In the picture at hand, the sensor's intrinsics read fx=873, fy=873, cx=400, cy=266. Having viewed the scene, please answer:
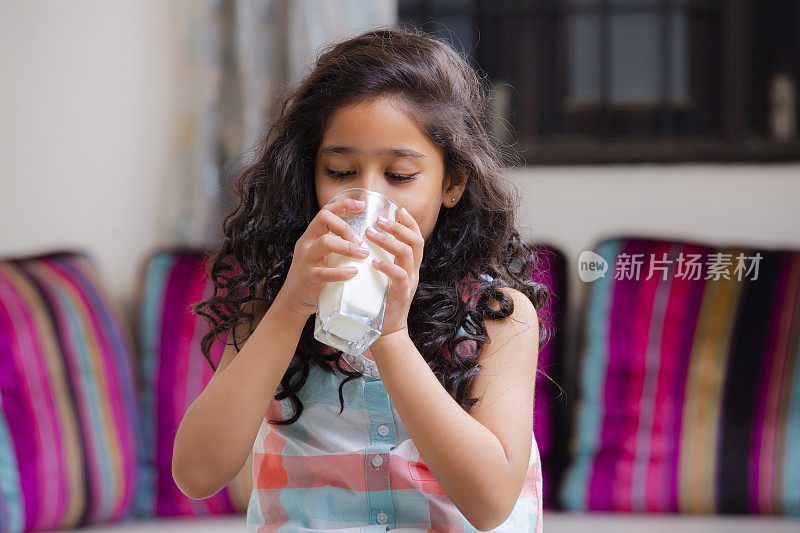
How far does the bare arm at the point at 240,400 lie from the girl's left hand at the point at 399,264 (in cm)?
8

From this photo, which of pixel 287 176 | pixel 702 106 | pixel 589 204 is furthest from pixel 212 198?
pixel 702 106

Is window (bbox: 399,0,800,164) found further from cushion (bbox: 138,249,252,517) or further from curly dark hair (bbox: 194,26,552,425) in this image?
curly dark hair (bbox: 194,26,552,425)

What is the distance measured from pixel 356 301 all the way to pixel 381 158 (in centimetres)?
17

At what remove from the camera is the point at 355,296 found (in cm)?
67

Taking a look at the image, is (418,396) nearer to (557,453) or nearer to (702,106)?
(557,453)

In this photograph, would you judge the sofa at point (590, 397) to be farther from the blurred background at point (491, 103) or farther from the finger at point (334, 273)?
the finger at point (334, 273)

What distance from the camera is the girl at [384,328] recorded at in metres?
0.72

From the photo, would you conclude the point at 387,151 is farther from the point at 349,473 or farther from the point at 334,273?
the point at 349,473

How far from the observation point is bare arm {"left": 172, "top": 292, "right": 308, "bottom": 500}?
0.75 metres

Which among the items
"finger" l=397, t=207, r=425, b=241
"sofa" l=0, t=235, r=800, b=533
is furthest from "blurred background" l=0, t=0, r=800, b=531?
"finger" l=397, t=207, r=425, b=241

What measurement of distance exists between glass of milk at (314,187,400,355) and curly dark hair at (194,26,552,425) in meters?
0.16

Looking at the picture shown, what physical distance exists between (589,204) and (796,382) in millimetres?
Result: 502

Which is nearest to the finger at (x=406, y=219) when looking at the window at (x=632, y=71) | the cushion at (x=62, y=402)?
the cushion at (x=62, y=402)

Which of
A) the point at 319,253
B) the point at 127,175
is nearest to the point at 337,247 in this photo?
the point at 319,253
